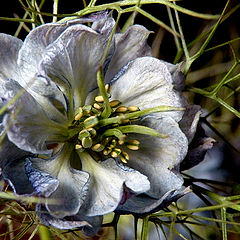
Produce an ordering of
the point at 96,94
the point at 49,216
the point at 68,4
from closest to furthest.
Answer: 1. the point at 49,216
2. the point at 96,94
3. the point at 68,4

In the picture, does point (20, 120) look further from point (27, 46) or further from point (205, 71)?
point (205, 71)

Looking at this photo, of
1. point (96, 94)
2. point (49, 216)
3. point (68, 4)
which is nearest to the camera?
point (49, 216)

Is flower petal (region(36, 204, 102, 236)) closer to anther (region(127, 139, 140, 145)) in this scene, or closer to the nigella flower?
the nigella flower

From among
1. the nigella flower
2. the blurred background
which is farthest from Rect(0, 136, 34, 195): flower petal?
the blurred background

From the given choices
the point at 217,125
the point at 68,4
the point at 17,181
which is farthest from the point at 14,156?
the point at 217,125

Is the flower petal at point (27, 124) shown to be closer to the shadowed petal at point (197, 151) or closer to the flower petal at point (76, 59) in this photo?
the flower petal at point (76, 59)

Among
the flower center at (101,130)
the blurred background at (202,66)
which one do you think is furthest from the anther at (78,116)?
the blurred background at (202,66)

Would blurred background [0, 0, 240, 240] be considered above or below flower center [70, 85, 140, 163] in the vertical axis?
below

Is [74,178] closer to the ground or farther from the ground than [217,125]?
farther from the ground
